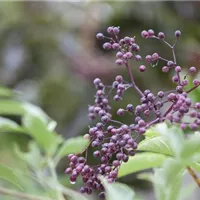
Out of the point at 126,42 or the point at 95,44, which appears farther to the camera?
the point at 95,44

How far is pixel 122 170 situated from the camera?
68cm

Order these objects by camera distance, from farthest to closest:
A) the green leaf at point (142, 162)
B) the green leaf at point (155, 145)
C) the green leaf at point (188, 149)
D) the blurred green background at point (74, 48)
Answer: the blurred green background at point (74, 48) → the green leaf at point (142, 162) → the green leaf at point (155, 145) → the green leaf at point (188, 149)

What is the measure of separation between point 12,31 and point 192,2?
658mm

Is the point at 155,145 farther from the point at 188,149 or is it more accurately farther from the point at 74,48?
the point at 74,48

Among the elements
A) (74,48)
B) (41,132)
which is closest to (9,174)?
(41,132)

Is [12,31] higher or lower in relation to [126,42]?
higher

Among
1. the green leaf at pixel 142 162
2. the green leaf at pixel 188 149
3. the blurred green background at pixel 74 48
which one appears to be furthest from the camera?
the blurred green background at pixel 74 48

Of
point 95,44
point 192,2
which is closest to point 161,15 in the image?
point 192,2

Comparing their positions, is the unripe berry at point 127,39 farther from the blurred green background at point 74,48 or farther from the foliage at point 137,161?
the blurred green background at point 74,48

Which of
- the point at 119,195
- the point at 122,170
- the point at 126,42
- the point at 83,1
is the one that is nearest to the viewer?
the point at 119,195

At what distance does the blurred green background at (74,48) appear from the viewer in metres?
1.69

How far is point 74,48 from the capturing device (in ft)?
5.88

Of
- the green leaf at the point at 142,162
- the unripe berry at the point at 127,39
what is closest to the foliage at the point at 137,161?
the green leaf at the point at 142,162

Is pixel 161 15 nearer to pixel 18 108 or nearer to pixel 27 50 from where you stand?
pixel 27 50
